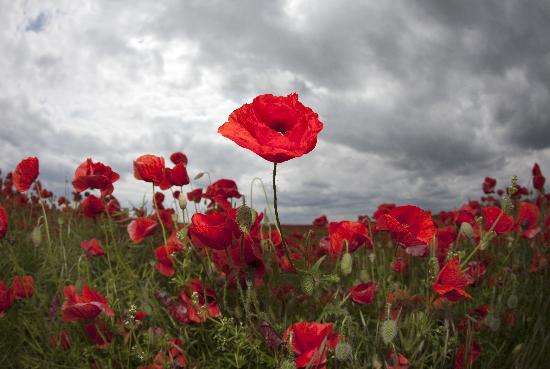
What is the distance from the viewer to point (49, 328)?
7.76ft

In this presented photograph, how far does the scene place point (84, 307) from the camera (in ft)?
5.87

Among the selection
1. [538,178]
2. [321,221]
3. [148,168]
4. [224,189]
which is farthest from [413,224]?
[538,178]

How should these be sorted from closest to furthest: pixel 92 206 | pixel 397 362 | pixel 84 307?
pixel 397 362 → pixel 84 307 → pixel 92 206

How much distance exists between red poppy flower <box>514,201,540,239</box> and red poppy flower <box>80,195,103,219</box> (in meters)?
2.42

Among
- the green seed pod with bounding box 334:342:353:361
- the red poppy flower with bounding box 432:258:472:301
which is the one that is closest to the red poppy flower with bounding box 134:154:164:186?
the green seed pod with bounding box 334:342:353:361

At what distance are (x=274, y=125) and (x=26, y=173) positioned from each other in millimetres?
1481

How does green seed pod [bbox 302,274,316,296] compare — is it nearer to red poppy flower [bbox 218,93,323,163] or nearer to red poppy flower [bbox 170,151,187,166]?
red poppy flower [bbox 218,93,323,163]

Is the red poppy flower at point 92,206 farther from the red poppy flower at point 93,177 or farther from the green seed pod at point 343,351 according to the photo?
the green seed pod at point 343,351

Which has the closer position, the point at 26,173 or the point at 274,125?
the point at 274,125

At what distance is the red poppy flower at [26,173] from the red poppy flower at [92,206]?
0.51 m

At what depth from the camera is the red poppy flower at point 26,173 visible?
222 centimetres

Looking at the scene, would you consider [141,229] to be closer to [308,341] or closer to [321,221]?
[308,341]

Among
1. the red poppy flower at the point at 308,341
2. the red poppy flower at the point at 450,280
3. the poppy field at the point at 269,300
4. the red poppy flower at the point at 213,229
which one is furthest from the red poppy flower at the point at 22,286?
the red poppy flower at the point at 450,280

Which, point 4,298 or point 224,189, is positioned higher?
point 224,189
